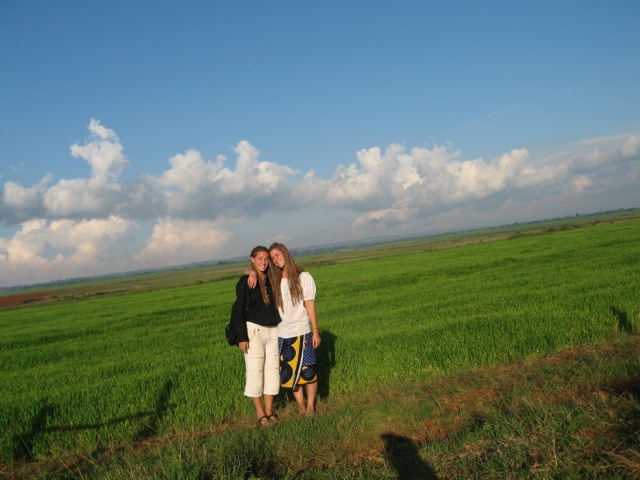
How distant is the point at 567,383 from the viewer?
16.0ft

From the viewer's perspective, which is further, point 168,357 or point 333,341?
point 168,357

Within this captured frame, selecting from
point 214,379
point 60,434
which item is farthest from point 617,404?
point 60,434

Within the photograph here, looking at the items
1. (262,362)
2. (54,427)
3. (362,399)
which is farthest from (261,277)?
(54,427)

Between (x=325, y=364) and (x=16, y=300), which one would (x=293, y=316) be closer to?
(x=325, y=364)

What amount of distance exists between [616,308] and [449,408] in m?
5.65

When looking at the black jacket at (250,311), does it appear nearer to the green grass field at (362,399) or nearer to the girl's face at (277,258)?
the girl's face at (277,258)

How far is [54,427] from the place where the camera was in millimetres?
5559

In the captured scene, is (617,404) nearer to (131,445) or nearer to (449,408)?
(449,408)

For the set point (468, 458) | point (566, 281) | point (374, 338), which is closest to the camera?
point (468, 458)

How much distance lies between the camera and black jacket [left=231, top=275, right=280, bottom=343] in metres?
4.96

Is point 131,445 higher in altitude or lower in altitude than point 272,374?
lower

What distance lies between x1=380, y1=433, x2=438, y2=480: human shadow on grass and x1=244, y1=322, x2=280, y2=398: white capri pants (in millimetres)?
1453

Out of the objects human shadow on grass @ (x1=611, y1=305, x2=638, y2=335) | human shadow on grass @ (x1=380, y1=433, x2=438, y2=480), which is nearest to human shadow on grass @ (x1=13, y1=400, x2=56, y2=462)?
human shadow on grass @ (x1=380, y1=433, x2=438, y2=480)

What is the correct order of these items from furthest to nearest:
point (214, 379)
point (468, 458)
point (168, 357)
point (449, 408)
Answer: point (168, 357), point (214, 379), point (449, 408), point (468, 458)
